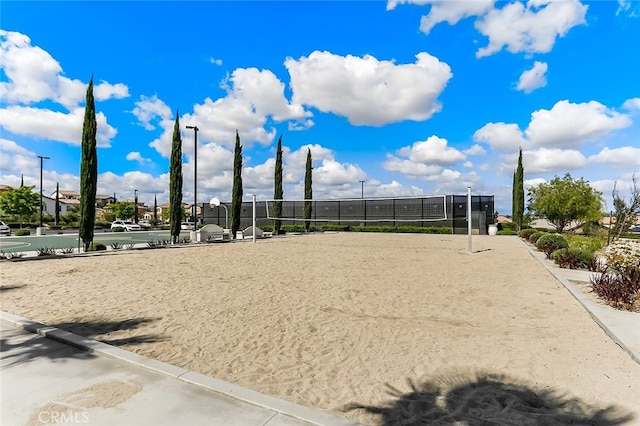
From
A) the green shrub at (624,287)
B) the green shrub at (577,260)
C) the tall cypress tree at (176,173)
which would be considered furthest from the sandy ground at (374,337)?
the tall cypress tree at (176,173)

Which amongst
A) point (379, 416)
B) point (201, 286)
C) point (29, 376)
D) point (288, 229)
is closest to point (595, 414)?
point (379, 416)

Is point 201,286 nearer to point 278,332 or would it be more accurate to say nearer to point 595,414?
point 278,332

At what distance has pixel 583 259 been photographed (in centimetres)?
1066

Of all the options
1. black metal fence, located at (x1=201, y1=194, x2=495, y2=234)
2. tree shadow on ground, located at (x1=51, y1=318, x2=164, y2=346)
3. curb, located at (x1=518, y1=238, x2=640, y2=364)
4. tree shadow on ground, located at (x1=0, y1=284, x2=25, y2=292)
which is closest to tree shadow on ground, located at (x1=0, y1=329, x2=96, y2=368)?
tree shadow on ground, located at (x1=51, y1=318, x2=164, y2=346)

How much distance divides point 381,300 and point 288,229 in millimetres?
27256

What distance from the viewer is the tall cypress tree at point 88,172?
49.4 ft

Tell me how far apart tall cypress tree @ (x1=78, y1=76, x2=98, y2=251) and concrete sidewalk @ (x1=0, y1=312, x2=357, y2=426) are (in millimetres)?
12855

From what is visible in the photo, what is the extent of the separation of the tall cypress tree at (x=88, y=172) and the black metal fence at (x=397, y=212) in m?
15.2

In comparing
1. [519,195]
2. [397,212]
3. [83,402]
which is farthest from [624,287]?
[519,195]

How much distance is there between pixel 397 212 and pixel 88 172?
85.0ft

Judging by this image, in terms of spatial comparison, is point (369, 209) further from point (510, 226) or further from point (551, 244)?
point (551, 244)

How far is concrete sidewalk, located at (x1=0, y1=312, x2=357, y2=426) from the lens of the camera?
266cm

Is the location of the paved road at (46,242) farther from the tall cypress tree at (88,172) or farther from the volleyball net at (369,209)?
the volleyball net at (369,209)

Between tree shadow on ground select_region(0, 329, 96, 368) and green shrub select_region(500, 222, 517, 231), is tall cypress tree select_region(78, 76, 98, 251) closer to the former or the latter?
tree shadow on ground select_region(0, 329, 96, 368)
